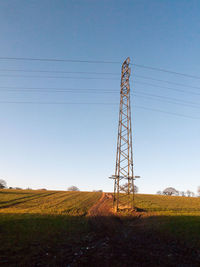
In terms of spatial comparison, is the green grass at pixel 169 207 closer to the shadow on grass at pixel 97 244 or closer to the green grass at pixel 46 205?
the shadow on grass at pixel 97 244

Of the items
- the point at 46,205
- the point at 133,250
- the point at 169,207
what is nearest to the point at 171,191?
the point at 169,207

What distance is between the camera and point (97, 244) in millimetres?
10195

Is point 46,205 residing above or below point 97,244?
below

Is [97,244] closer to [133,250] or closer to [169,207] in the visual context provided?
[133,250]

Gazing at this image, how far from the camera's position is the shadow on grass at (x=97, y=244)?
25.7 feet

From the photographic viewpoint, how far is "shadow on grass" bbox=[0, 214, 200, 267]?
7.82m

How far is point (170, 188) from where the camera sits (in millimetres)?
144500

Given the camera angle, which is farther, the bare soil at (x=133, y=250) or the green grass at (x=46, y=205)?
the green grass at (x=46, y=205)

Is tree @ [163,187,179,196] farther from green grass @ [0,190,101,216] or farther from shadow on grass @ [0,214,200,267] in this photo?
shadow on grass @ [0,214,200,267]

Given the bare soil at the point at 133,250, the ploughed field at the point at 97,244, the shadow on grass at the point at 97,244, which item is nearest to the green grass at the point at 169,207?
the shadow on grass at the point at 97,244

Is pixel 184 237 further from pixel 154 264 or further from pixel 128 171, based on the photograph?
pixel 128 171

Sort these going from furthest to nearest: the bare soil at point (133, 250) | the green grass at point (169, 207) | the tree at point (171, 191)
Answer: the tree at point (171, 191), the green grass at point (169, 207), the bare soil at point (133, 250)

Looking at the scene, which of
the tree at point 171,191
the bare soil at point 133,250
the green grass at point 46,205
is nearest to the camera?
the bare soil at point 133,250

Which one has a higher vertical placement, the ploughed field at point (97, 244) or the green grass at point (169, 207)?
the ploughed field at point (97, 244)
